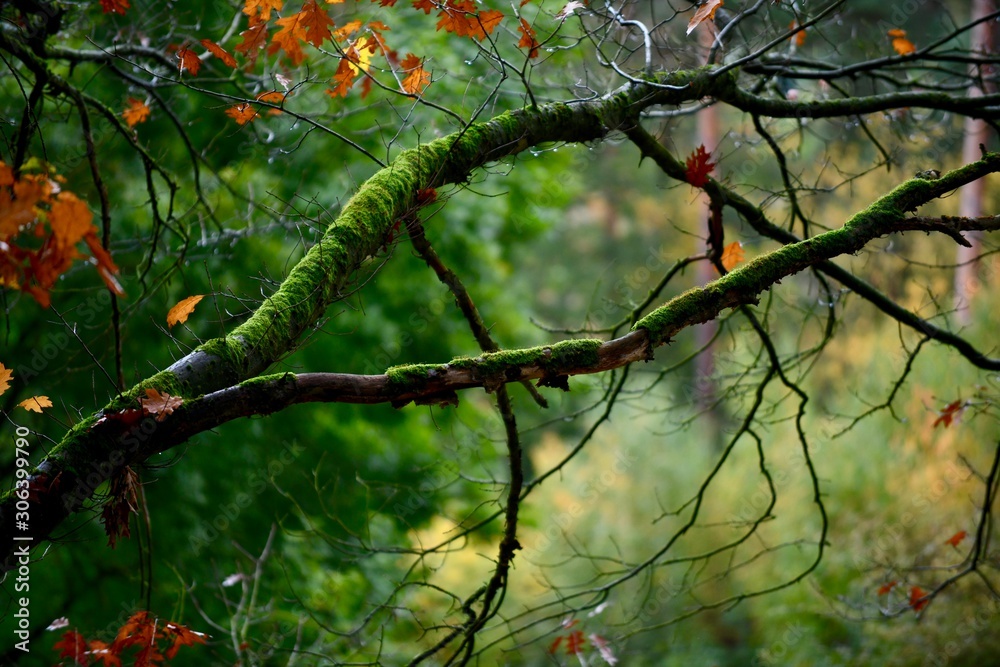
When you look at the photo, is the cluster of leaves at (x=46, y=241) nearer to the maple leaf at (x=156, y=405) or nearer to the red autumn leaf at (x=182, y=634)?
the maple leaf at (x=156, y=405)

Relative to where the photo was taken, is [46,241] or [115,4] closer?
[46,241]

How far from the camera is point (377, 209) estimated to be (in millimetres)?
2086

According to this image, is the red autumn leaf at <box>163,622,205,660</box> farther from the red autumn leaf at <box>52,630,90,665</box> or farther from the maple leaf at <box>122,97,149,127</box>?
the maple leaf at <box>122,97,149,127</box>

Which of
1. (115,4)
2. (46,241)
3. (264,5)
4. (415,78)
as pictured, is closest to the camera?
(46,241)

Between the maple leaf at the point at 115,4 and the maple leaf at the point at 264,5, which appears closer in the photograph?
the maple leaf at the point at 264,5

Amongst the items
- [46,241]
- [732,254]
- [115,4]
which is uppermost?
[115,4]

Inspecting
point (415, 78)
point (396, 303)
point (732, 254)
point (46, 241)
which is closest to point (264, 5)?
point (415, 78)

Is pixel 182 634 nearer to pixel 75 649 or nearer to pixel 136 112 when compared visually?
pixel 75 649

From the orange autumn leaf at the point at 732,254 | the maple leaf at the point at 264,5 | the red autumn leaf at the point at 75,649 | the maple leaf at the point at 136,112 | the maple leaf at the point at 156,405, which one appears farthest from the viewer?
the maple leaf at the point at 136,112

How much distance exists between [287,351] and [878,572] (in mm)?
7192

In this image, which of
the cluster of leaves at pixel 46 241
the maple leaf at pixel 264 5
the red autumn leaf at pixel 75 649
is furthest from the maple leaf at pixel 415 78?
the red autumn leaf at pixel 75 649

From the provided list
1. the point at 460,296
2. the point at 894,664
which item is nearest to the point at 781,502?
the point at 894,664

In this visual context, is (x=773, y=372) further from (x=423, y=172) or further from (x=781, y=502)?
(x=781, y=502)

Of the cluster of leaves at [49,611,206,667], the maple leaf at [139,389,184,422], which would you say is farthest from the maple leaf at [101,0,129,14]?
the cluster of leaves at [49,611,206,667]
